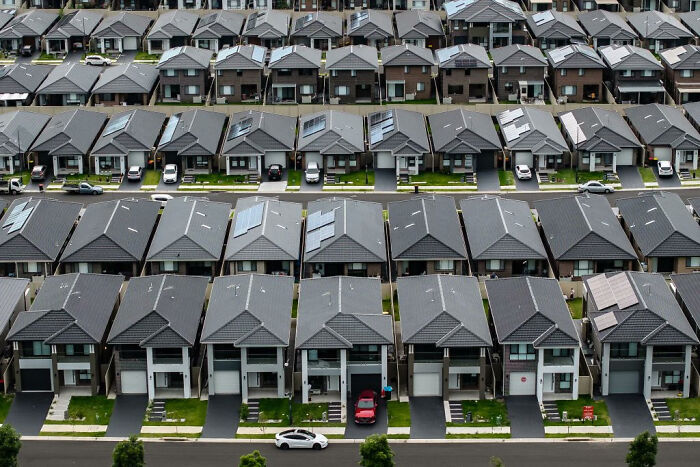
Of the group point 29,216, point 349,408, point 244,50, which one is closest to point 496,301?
point 349,408

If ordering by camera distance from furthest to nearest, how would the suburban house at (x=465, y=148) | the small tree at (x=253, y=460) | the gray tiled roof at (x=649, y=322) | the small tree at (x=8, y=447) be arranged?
1. the suburban house at (x=465, y=148)
2. the gray tiled roof at (x=649, y=322)
3. the small tree at (x=8, y=447)
4. the small tree at (x=253, y=460)

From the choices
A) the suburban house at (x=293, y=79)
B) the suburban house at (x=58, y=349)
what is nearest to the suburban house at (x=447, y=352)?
the suburban house at (x=58, y=349)

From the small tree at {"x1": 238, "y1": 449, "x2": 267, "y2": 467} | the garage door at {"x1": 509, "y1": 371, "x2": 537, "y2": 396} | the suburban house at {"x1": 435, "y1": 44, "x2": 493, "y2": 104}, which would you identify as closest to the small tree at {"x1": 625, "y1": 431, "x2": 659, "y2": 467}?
the garage door at {"x1": 509, "y1": 371, "x2": 537, "y2": 396}

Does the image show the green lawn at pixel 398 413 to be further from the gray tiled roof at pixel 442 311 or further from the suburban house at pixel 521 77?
the suburban house at pixel 521 77

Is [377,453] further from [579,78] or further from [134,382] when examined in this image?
[579,78]

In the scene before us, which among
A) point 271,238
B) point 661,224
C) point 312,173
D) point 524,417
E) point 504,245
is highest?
point 312,173

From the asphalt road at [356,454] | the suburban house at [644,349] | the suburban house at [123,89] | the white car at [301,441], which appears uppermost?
the suburban house at [123,89]

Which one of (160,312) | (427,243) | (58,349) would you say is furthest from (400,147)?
(58,349)
